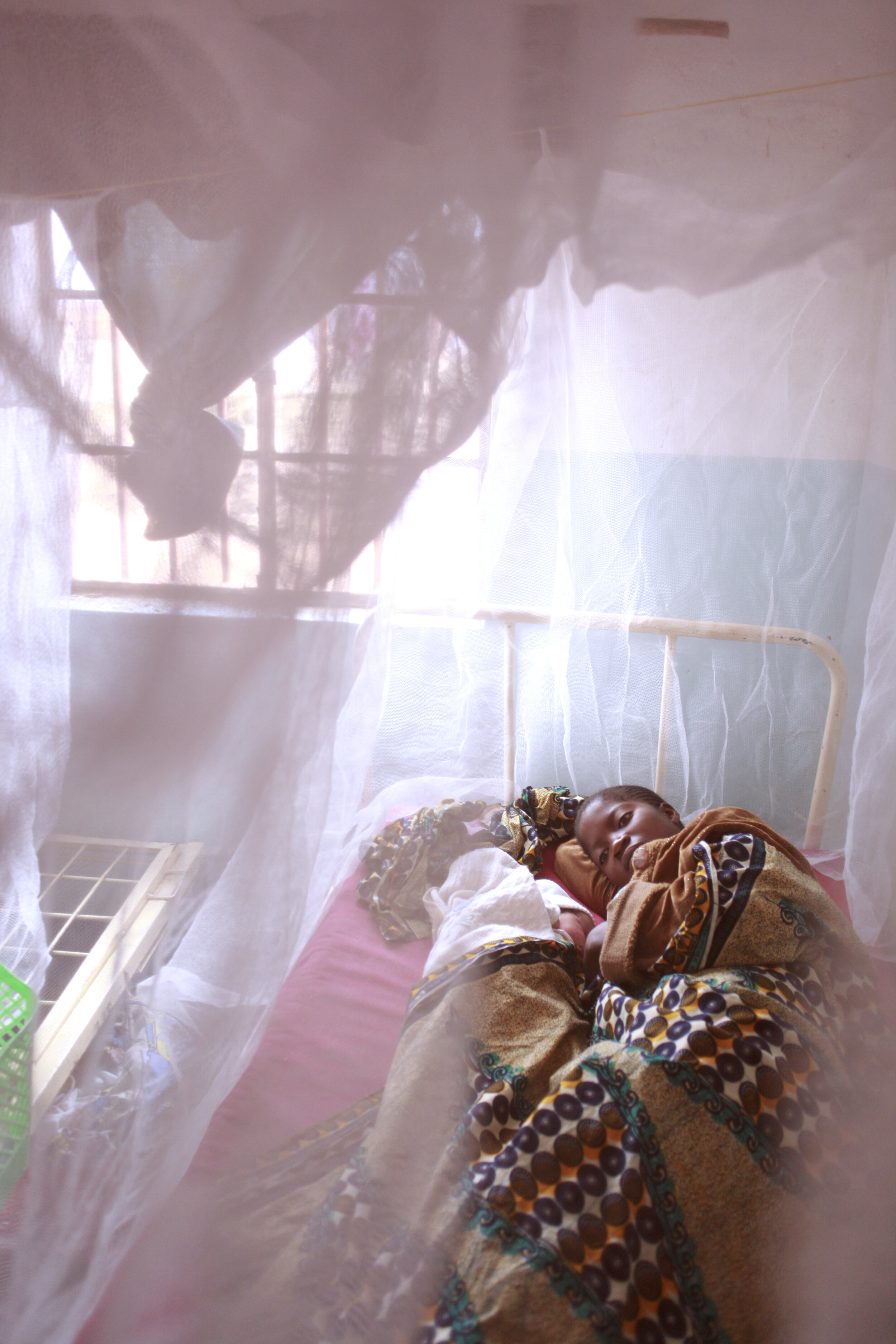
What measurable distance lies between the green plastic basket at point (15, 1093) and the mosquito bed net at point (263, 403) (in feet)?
0.07

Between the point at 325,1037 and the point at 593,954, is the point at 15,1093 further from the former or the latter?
the point at 593,954

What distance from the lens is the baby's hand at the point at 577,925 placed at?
50.0 inches

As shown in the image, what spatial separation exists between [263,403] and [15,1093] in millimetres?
728

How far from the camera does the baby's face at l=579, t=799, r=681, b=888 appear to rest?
139 centimetres

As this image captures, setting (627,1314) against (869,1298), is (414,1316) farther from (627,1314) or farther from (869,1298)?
(869,1298)

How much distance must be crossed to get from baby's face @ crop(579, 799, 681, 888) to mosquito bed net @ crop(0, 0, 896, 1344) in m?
0.47

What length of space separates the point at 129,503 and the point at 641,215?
562 millimetres

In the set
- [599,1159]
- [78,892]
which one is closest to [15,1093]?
[78,892]

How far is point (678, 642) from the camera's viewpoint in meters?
1.51

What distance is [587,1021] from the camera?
40.2 inches

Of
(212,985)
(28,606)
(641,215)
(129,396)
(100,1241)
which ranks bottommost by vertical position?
(100,1241)

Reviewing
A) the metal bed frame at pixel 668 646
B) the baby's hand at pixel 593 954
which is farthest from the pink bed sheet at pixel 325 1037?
the metal bed frame at pixel 668 646

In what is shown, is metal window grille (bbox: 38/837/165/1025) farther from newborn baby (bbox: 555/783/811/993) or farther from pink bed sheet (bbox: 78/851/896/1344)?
newborn baby (bbox: 555/783/811/993)

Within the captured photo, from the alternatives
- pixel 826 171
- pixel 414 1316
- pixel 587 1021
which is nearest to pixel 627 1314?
pixel 414 1316
